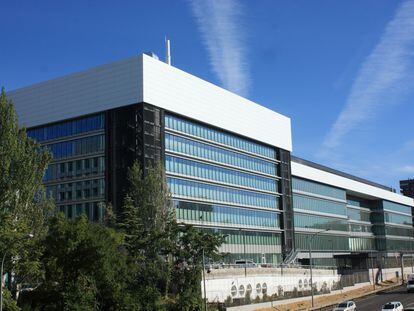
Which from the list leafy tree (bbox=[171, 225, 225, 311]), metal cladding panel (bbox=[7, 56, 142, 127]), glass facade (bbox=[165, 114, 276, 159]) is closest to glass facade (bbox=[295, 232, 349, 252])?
glass facade (bbox=[165, 114, 276, 159])

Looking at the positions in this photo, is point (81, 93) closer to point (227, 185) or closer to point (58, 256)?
point (227, 185)

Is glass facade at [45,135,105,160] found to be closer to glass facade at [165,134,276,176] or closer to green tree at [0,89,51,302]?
glass facade at [165,134,276,176]

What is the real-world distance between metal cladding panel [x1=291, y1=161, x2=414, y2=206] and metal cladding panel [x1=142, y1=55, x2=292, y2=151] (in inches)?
352

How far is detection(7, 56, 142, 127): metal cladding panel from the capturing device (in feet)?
266

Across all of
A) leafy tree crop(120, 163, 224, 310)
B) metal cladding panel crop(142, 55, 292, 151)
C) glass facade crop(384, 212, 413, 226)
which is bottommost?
leafy tree crop(120, 163, 224, 310)

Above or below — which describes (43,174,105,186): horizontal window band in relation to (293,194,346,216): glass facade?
above

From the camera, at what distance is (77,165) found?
281 ft

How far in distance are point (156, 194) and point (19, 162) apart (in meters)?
20.4

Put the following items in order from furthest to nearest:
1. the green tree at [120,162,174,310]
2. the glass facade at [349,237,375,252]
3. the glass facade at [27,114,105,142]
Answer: the glass facade at [349,237,375,252] → the glass facade at [27,114,105,142] → the green tree at [120,162,174,310]

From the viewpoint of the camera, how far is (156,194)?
64188mm

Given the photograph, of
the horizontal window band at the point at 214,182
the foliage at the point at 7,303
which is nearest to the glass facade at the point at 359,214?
the horizontal window band at the point at 214,182

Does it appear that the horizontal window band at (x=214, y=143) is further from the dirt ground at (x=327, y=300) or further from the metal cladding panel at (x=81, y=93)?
the dirt ground at (x=327, y=300)

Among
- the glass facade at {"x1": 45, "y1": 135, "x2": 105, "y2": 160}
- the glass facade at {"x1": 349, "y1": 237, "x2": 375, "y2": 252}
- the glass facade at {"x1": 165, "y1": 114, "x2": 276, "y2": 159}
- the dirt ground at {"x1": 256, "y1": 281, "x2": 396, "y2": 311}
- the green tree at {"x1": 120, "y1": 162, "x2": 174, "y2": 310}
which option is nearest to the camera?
the green tree at {"x1": 120, "y1": 162, "x2": 174, "y2": 310}

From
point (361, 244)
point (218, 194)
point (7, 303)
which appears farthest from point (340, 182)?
point (7, 303)
